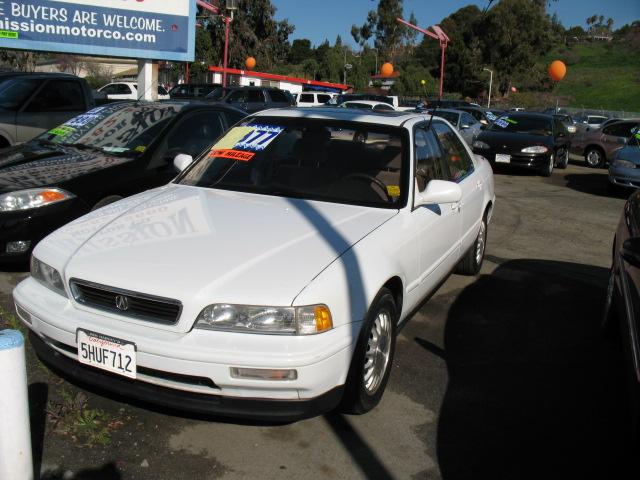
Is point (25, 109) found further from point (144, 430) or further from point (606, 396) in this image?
point (606, 396)

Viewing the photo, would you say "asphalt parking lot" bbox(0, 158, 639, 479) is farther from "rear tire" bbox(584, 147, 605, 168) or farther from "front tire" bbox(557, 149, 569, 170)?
"rear tire" bbox(584, 147, 605, 168)

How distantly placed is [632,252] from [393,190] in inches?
62.2

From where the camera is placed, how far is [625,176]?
12047 mm

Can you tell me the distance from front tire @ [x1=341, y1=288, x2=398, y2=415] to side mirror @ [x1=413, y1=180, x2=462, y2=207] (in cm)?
80

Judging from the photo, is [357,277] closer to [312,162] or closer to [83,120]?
[312,162]

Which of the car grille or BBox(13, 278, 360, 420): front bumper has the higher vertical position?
the car grille

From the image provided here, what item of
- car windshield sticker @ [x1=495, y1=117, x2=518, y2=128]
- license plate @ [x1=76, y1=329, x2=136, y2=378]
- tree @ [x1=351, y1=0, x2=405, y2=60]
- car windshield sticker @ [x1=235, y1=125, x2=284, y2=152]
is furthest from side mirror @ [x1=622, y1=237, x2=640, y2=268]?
tree @ [x1=351, y1=0, x2=405, y2=60]

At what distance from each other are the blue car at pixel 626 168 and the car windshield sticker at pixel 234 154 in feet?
31.9

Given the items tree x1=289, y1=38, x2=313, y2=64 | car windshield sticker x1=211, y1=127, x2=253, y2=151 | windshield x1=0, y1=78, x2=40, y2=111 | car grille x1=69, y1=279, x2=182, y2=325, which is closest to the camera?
car grille x1=69, y1=279, x2=182, y2=325

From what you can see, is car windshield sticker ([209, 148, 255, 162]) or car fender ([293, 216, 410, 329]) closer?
car fender ([293, 216, 410, 329])

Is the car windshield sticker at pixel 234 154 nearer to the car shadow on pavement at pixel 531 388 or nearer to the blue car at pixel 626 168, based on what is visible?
the car shadow on pavement at pixel 531 388

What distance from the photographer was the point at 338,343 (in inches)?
117

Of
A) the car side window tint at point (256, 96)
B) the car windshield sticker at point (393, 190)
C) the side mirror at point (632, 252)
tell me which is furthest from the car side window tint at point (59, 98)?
the car side window tint at point (256, 96)

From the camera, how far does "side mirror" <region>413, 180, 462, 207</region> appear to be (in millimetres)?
4020
